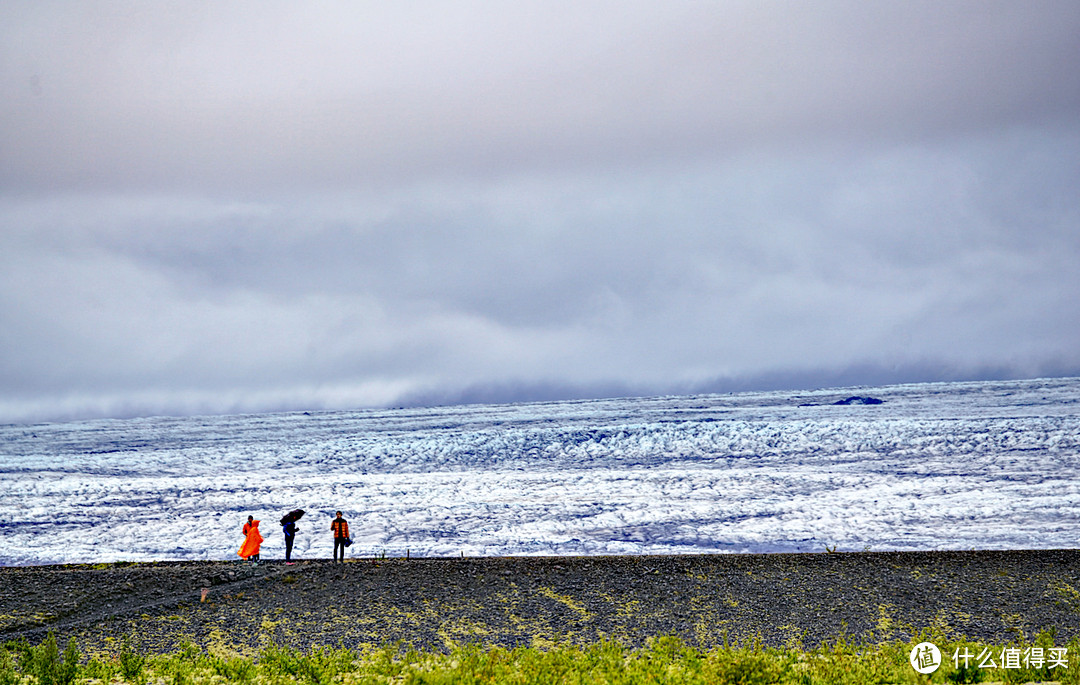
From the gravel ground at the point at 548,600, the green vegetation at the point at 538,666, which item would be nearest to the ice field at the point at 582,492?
the gravel ground at the point at 548,600

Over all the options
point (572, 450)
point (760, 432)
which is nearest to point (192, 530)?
point (572, 450)

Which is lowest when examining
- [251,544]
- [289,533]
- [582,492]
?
[582,492]

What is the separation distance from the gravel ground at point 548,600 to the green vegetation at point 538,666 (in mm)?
738

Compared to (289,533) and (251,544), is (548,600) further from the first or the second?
(251,544)

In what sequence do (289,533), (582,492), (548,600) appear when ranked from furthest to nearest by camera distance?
(582,492)
(289,533)
(548,600)

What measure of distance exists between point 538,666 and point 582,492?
19916 millimetres

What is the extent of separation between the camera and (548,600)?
547 inches

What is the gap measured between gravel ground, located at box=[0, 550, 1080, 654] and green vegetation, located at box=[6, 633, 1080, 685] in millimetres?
738

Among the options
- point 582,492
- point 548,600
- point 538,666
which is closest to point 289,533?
point 548,600

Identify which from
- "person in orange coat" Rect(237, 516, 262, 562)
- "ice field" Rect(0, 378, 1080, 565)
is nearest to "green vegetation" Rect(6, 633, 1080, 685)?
"person in orange coat" Rect(237, 516, 262, 562)

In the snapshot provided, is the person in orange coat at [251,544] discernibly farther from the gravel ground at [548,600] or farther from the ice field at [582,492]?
the ice field at [582,492]

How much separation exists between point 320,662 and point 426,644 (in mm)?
2084

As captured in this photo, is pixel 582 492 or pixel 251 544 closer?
pixel 251 544

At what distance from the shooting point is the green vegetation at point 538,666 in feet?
29.7
